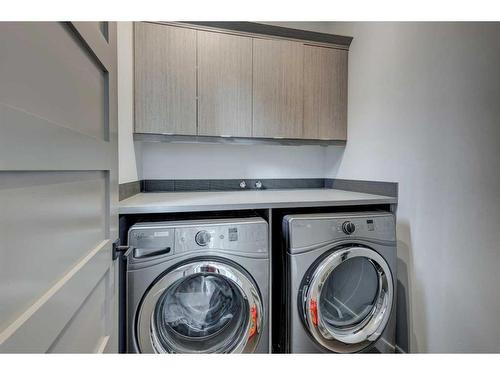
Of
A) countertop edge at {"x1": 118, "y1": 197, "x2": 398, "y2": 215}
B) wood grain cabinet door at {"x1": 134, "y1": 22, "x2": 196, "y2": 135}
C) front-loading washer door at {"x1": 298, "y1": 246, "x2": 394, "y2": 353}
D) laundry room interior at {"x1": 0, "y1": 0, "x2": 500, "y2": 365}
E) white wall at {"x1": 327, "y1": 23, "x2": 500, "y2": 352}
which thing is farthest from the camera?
wood grain cabinet door at {"x1": 134, "y1": 22, "x2": 196, "y2": 135}

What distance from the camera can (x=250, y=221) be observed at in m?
1.31

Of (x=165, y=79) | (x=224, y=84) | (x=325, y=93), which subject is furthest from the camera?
(x=325, y=93)

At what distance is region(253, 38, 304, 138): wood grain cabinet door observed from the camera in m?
1.92

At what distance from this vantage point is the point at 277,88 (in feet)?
6.41

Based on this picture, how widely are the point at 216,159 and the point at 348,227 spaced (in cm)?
122

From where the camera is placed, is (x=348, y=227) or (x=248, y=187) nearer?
(x=348, y=227)

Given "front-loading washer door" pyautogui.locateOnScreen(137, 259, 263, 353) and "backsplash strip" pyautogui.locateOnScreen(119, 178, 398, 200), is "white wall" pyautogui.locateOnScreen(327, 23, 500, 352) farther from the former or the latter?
"front-loading washer door" pyautogui.locateOnScreen(137, 259, 263, 353)

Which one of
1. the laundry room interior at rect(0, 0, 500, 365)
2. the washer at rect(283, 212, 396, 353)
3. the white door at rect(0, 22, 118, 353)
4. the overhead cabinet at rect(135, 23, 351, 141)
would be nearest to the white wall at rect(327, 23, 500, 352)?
A: the laundry room interior at rect(0, 0, 500, 365)

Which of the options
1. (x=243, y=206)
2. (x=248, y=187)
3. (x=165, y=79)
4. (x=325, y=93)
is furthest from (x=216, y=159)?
(x=325, y=93)

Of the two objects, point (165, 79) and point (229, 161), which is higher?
point (165, 79)

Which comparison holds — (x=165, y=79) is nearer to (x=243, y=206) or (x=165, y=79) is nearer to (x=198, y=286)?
(x=243, y=206)

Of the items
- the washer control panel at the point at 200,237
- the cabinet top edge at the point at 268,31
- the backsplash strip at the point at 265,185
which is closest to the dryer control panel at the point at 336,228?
the washer control panel at the point at 200,237

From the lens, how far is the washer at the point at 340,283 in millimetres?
1338
